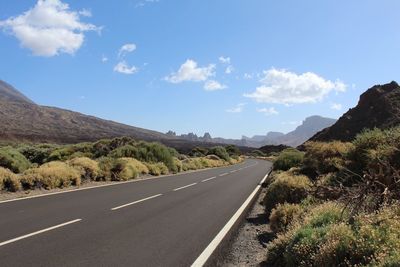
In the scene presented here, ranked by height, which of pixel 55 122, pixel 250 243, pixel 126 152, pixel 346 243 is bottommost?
pixel 250 243

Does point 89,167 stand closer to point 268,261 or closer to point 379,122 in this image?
point 268,261

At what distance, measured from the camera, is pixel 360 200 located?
642 centimetres

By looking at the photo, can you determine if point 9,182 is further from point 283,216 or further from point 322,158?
point 322,158

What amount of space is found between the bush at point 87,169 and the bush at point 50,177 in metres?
1.40

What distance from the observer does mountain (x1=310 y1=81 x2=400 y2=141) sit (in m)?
45.7

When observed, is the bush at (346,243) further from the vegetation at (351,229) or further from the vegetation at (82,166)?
the vegetation at (82,166)

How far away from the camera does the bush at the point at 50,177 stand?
60.3 feet

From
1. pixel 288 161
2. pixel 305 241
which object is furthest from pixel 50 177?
pixel 288 161

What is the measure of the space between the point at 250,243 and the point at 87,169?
15.2 meters

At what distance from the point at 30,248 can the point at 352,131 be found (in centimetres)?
4382

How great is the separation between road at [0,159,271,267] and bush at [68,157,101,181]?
5.70 m

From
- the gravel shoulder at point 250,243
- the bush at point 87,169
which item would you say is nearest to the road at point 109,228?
the gravel shoulder at point 250,243

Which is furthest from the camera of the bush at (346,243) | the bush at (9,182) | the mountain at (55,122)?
the mountain at (55,122)

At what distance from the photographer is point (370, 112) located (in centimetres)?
4925
